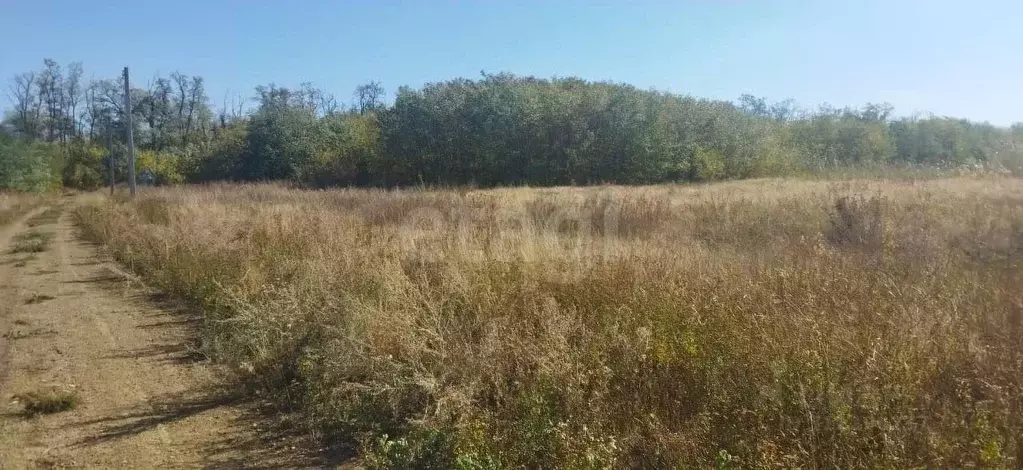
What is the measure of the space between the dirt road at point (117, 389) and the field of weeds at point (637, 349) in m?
0.40

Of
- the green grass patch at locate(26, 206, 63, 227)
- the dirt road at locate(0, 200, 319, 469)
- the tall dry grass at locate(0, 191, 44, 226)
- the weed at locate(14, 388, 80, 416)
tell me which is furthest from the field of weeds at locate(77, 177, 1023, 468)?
the tall dry grass at locate(0, 191, 44, 226)

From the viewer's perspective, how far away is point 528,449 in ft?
11.8

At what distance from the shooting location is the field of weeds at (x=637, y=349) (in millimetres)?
3170

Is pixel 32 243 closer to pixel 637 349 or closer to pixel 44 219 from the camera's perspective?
pixel 44 219

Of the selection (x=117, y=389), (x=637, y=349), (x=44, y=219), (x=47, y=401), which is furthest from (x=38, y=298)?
(x=44, y=219)

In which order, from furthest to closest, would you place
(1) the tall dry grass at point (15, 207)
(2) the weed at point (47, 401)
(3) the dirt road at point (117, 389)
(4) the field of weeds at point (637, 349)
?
(1) the tall dry grass at point (15, 207) < (2) the weed at point (47, 401) < (3) the dirt road at point (117, 389) < (4) the field of weeds at point (637, 349)

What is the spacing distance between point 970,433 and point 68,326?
27.9 feet

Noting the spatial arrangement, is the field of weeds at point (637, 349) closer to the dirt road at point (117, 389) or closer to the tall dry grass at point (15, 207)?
the dirt road at point (117, 389)

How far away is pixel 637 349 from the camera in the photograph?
Result: 4.29 meters

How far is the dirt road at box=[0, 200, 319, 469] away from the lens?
13.4 feet

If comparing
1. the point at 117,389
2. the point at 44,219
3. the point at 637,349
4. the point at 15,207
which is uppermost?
the point at 15,207

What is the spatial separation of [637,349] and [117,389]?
13.9 ft

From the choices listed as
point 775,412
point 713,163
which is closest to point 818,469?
point 775,412

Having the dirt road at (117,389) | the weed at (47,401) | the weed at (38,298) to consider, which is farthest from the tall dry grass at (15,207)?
the weed at (47,401)
